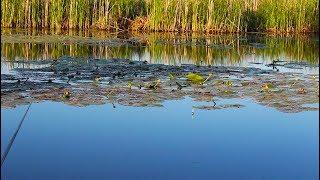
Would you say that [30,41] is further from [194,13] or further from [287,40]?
[287,40]

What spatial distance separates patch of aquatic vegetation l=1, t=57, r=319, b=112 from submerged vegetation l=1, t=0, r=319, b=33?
10070 mm

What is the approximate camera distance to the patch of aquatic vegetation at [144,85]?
A: 289 inches

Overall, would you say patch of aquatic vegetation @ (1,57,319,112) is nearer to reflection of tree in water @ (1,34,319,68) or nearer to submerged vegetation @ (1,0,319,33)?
reflection of tree in water @ (1,34,319,68)

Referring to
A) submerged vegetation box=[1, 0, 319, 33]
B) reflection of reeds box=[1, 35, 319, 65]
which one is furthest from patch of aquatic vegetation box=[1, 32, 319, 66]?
submerged vegetation box=[1, 0, 319, 33]

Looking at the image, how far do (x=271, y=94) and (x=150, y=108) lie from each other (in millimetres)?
2288

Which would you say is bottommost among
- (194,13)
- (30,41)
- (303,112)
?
(303,112)

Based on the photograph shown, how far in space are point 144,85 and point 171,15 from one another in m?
13.7

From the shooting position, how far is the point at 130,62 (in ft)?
37.6

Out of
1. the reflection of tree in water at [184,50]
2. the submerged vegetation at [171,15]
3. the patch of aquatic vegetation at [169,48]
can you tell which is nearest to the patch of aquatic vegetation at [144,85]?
the patch of aquatic vegetation at [169,48]

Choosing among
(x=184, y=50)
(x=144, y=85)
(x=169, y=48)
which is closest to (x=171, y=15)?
(x=169, y=48)

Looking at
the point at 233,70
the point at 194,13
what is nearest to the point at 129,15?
the point at 194,13

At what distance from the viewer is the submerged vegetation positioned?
67.5ft

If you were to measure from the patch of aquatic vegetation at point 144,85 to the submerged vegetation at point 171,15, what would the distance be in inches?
396

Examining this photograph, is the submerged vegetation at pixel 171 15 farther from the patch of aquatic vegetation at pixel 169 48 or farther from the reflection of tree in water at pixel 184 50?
the reflection of tree in water at pixel 184 50
